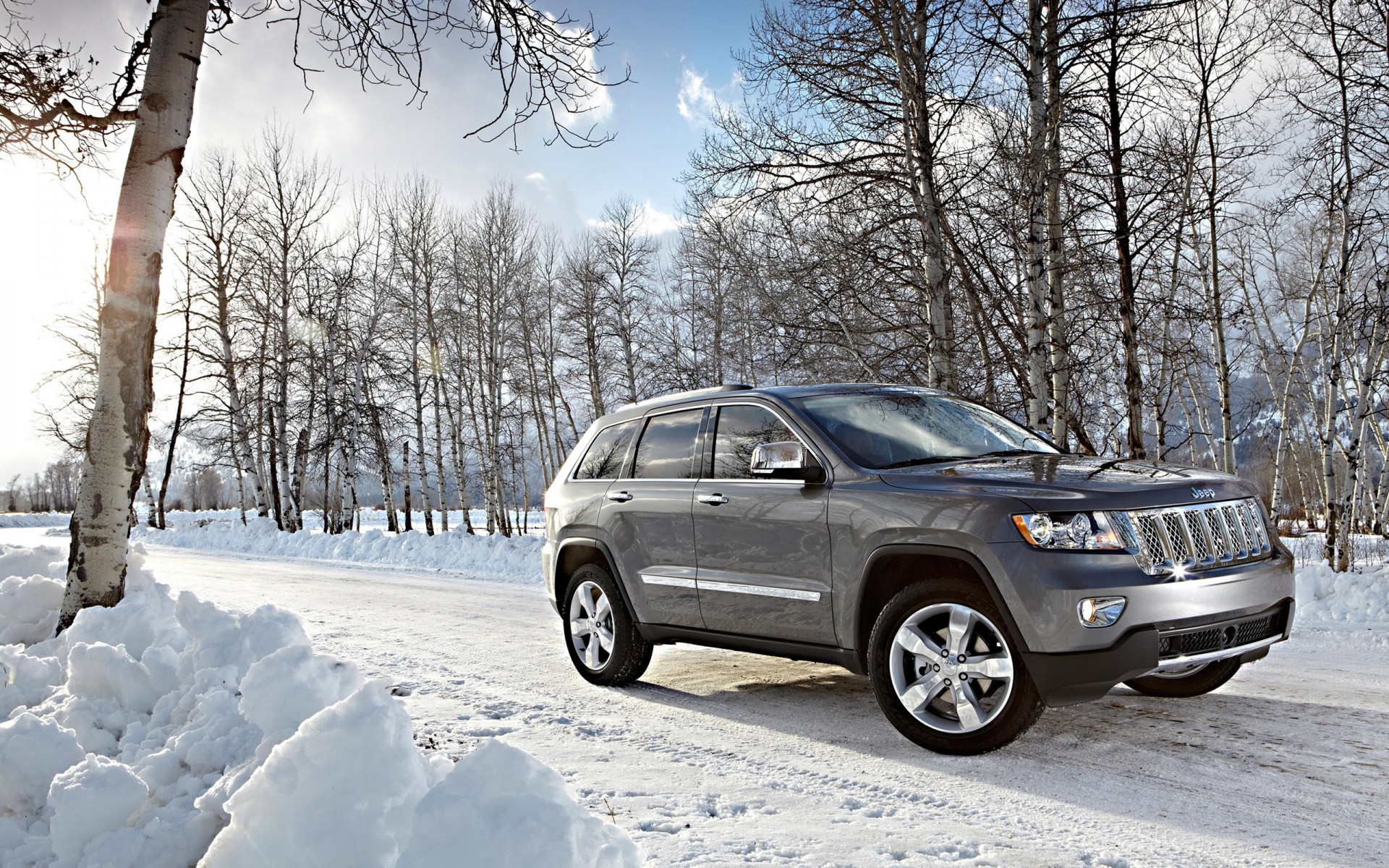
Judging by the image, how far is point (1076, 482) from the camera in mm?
3996

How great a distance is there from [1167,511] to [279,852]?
366 cm

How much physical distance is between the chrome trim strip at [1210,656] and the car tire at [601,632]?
307 centimetres

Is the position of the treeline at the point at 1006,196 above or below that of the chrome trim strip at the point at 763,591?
above

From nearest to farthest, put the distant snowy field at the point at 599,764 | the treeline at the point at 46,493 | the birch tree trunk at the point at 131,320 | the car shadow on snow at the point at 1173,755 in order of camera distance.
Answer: the distant snowy field at the point at 599,764 → the car shadow on snow at the point at 1173,755 → the birch tree trunk at the point at 131,320 → the treeline at the point at 46,493

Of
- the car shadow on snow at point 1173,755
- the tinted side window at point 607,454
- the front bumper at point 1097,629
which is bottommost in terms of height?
the car shadow on snow at point 1173,755

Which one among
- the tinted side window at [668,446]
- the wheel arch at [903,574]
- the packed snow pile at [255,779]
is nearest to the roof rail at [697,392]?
the tinted side window at [668,446]

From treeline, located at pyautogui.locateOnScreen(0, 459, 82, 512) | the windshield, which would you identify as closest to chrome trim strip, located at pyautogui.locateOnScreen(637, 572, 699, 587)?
the windshield

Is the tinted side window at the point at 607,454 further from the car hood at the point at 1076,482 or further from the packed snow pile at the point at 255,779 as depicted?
the packed snow pile at the point at 255,779

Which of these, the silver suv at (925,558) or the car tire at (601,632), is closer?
the silver suv at (925,558)

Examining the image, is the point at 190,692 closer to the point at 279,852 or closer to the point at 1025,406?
A: the point at 279,852

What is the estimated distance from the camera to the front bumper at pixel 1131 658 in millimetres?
3674

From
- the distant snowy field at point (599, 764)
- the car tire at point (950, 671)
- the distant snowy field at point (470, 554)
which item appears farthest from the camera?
the distant snowy field at point (470, 554)

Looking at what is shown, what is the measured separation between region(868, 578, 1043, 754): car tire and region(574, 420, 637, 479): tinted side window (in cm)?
249

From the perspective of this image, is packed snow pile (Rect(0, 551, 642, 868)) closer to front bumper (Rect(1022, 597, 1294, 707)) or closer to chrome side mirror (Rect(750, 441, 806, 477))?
front bumper (Rect(1022, 597, 1294, 707))
